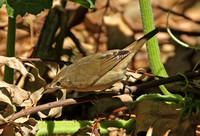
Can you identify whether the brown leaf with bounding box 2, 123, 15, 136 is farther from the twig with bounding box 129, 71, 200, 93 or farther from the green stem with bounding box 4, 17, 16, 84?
the twig with bounding box 129, 71, 200, 93

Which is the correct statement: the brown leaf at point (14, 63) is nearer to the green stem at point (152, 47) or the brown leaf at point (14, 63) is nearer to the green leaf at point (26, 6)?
the green leaf at point (26, 6)

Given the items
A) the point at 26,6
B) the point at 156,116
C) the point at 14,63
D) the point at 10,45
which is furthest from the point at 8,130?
the point at 156,116

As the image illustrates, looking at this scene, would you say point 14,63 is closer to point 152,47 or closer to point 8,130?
point 8,130

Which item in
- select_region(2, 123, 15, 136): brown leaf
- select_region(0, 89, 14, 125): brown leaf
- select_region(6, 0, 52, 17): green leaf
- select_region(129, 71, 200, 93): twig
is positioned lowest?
select_region(2, 123, 15, 136): brown leaf

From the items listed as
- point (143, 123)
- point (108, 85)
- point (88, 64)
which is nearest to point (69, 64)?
point (88, 64)

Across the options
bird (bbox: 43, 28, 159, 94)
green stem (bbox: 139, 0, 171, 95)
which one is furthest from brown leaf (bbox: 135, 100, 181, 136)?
bird (bbox: 43, 28, 159, 94)

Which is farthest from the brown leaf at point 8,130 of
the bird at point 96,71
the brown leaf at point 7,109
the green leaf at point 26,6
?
the green leaf at point 26,6
